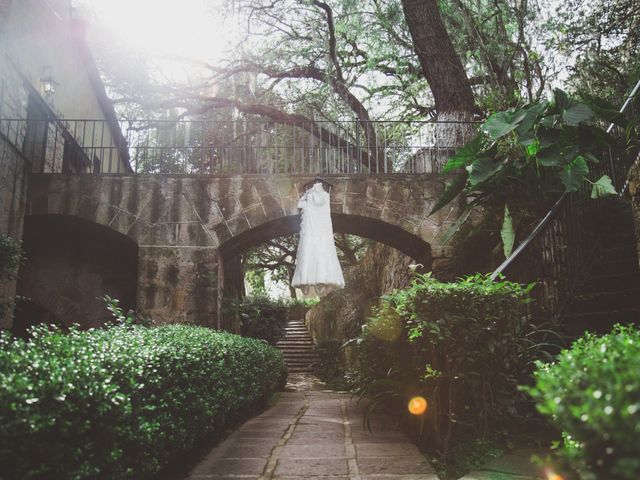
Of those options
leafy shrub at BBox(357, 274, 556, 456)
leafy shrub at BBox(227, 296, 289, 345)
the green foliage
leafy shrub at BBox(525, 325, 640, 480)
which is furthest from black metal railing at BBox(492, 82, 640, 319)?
leafy shrub at BBox(227, 296, 289, 345)

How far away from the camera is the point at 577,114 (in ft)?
16.0

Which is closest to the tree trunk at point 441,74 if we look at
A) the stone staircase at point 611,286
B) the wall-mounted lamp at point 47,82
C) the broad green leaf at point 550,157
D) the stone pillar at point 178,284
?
the broad green leaf at point 550,157

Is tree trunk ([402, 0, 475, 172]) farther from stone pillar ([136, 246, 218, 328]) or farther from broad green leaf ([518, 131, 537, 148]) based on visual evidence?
stone pillar ([136, 246, 218, 328])

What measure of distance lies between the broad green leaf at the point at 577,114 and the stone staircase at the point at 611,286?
Result: 0.92 meters

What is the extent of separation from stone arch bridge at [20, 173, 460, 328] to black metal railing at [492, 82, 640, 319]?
195 cm

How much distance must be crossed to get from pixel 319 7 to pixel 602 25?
17.5ft

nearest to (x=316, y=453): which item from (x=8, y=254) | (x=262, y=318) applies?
(x=8, y=254)

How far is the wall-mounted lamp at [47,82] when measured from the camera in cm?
854

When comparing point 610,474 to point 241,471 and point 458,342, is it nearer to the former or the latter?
point 458,342

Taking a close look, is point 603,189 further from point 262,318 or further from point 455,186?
point 262,318

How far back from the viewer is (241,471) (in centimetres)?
316

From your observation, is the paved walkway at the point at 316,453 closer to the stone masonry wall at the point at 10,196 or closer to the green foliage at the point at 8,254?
the green foliage at the point at 8,254

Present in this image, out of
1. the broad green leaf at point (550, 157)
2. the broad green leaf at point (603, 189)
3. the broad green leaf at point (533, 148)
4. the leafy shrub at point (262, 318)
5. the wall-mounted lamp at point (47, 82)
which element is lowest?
the leafy shrub at point (262, 318)

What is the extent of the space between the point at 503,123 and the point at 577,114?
674mm
